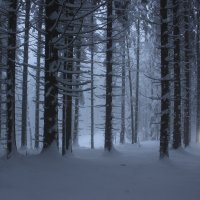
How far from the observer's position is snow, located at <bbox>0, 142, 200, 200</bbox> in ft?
24.3

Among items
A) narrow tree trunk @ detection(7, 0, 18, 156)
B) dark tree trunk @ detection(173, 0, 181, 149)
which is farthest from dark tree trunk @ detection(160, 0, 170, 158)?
narrow tree trunk @ detection(7, 0, 18, 156)

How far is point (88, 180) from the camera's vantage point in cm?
902

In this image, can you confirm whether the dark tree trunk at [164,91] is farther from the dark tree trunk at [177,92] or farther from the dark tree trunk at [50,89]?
the dark tree trunk at [50,89]

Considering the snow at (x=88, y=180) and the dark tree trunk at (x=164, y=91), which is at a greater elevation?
the dark tree trunk at (x=164, y=91)

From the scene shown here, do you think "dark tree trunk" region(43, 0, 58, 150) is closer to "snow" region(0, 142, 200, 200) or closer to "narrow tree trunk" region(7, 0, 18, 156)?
"snow" region(0, 142, 200, 200)

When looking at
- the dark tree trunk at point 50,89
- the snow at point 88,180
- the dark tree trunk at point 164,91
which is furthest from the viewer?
the dark tree trunk at point 164,91

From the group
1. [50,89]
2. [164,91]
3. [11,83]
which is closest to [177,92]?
[164,91]

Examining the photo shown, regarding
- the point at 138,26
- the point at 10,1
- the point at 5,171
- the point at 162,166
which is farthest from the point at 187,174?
the point at 138,26

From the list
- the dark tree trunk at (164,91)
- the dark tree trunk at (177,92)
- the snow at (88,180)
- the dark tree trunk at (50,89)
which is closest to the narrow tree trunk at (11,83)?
the snow at (88,180)

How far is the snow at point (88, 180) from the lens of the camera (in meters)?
7.41

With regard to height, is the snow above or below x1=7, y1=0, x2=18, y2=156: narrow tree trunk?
below

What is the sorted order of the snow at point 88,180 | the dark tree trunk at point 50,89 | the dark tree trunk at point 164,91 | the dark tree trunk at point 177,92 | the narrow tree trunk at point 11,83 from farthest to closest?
the dark tree trunk at point 177,92 < the dark tree trunk at point 164,91 < the narrow tree trunk at point 11,83 < the dark tree trunk at point 50,89 < the snow at point 88,180

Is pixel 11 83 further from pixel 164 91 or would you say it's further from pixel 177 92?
pixel 177 92

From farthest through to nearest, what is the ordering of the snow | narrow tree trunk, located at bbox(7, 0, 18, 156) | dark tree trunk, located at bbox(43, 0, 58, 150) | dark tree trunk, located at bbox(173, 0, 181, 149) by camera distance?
dark tree trunk, located at bbox(173, 0, 181, 149) → narrow tree trunk, located at bbox(7, 0, 18, 156) → dark tree trunk, located at bbox(43, 0, 58, 150) → the snow
